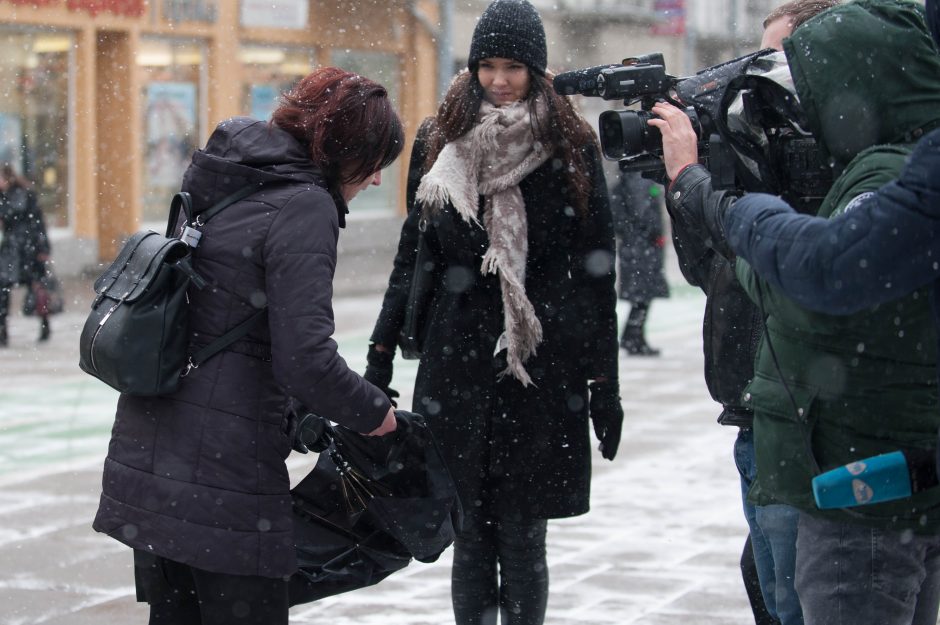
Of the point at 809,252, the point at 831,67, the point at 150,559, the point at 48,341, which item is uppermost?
the point at 831,67

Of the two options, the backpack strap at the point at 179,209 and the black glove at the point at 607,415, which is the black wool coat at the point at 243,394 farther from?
the black glove at the point at 607,415

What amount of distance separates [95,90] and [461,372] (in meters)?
17.0

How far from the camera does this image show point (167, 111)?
2066 cm

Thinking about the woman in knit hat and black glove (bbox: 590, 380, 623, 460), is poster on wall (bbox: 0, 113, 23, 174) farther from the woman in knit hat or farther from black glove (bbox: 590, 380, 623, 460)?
black glove (bbox: 590, 380, 623, 460)

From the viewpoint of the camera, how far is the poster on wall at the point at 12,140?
59.2ft

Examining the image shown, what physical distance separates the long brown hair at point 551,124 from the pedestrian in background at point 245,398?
110 centimetres

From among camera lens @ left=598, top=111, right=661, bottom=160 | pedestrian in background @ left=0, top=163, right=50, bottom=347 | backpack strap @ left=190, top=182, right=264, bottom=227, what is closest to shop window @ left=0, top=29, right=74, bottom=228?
pedestrian in background @ left=0, top=163, right=50, bottom=347

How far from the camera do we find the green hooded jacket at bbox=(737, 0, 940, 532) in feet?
7.75

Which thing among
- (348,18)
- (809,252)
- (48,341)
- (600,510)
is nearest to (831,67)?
(809,252)

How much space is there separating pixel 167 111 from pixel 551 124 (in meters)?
17.5

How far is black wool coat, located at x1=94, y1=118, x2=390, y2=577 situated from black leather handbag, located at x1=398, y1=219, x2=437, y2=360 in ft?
3.71

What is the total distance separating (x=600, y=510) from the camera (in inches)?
251

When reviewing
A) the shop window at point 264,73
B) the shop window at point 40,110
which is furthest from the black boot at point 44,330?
the shop window at point 264,73

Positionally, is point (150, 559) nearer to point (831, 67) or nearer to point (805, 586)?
point (805, 586)
